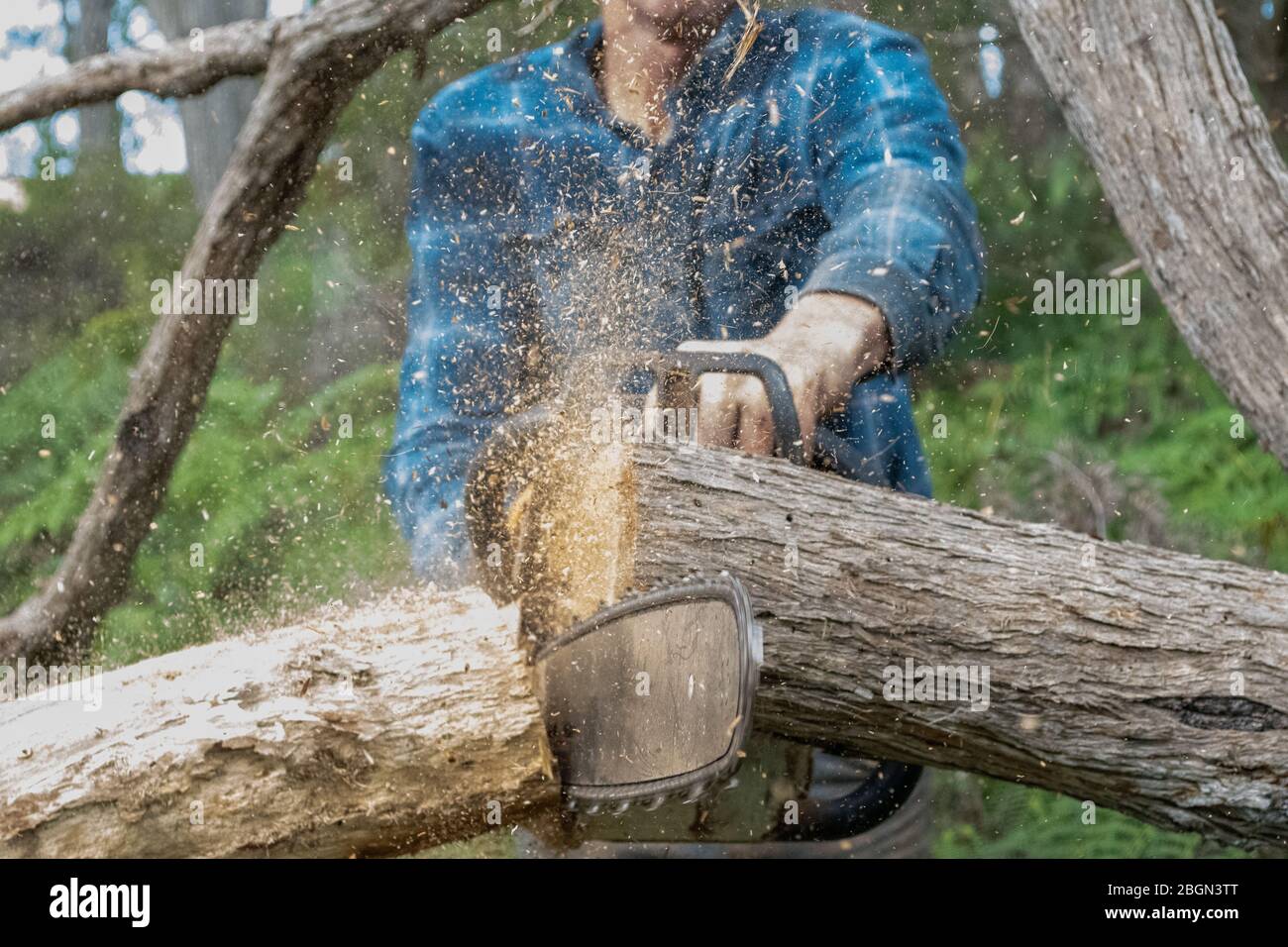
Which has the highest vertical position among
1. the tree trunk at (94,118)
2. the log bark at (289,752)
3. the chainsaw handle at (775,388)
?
the tree trunk at (94,118)

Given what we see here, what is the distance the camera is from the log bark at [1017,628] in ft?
5.63

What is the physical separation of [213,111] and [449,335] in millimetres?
958

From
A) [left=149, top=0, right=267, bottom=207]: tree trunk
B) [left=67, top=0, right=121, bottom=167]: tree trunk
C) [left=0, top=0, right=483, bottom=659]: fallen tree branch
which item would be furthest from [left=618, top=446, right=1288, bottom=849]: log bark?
[left=67, top=0, right=121, bottom=167]: tree trunk

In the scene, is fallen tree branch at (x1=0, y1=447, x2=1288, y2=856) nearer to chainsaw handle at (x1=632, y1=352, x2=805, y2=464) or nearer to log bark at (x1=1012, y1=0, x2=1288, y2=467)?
chainsaw handle at (x1=632, y1=352, x2=805, y2=464)

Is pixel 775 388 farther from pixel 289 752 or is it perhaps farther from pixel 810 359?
pixel 289 752

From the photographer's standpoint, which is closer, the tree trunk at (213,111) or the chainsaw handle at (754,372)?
the chainsaw handle at (754,372)

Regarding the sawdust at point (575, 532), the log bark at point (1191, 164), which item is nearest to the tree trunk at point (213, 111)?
the sawdust at point (575, 532)

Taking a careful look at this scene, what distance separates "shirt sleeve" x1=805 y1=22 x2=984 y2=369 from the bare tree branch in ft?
4.77

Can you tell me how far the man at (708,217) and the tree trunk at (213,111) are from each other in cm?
69

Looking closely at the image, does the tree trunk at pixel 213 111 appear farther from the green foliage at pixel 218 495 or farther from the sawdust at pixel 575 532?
the sawdust at pixel 575 532

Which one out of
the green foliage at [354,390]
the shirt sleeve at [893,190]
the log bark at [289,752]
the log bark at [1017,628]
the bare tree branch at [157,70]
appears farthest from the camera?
the bare tree branch at [157,70]

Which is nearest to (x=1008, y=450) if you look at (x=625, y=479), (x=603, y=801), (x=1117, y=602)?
(x=1117, y=602)

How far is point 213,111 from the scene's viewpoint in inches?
103
